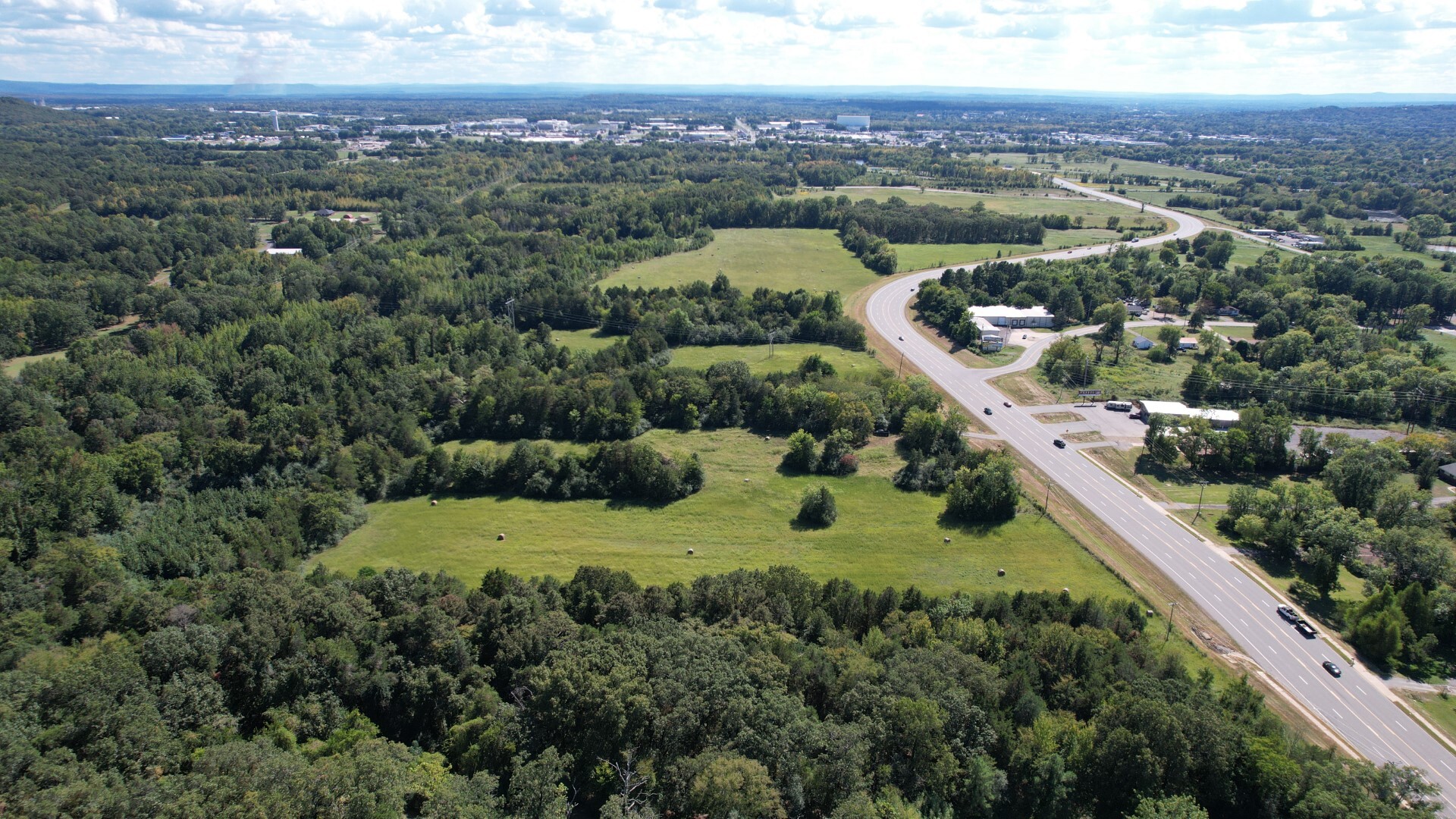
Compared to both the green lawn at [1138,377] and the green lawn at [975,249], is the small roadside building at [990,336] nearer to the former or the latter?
the green lawn at [1138,377]

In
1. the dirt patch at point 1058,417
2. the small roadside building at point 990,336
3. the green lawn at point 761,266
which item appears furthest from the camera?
the green lawn at point 761,266

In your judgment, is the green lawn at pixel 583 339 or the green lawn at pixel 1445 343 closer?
the green lawn at pixel 1445 343

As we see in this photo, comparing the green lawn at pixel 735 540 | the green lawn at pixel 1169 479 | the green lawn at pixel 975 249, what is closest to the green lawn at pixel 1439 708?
the green lawn at pixel 735 540

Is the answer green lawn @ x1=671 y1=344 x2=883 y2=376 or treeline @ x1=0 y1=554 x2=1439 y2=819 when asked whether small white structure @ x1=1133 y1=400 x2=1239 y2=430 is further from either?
treeline @ x1=0 y1=554 x2=1439 y2=819

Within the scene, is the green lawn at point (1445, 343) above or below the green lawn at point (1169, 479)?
above

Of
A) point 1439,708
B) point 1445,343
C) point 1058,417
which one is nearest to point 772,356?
point 1058,417

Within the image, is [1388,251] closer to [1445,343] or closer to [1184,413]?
[1445,343]

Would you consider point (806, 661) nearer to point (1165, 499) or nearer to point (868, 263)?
point (1165, 499)
